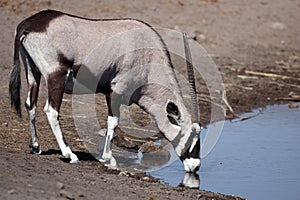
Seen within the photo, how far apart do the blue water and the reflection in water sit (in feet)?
0.15

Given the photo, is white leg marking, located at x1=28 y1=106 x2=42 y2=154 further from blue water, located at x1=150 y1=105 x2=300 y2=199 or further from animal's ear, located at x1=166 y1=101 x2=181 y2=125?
animal's ear, located at x1=166 y1=101 x2=181 y2=125

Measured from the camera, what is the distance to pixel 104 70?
319 inches

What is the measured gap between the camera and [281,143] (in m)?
9.55

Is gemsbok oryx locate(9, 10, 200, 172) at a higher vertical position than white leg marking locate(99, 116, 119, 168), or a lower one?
higher

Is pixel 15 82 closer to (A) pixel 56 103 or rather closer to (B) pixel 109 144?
(A) pixel 56 103

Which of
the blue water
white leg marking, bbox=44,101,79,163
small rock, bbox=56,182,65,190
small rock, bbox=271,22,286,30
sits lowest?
small rock, bbox=271,22,286,30

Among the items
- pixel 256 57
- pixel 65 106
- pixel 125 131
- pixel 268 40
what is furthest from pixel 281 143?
pixel 268 40

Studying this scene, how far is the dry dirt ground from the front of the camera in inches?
262

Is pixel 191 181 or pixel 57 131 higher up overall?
pixel 57 131

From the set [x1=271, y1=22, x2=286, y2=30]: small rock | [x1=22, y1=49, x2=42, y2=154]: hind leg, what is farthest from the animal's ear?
[x1=271, y1=22, x2=286, y2=30]: small rock

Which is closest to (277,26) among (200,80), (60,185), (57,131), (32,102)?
(200,80)

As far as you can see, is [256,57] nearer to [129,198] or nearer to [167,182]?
[167,182]

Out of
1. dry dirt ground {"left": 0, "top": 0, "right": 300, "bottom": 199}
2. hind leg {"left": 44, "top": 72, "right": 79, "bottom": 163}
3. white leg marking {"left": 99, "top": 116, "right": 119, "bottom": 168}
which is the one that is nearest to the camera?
dry dirt ground {"left": 0, "top": 0, "right": 300, "bottom": 199}

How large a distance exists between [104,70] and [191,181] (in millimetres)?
1409
